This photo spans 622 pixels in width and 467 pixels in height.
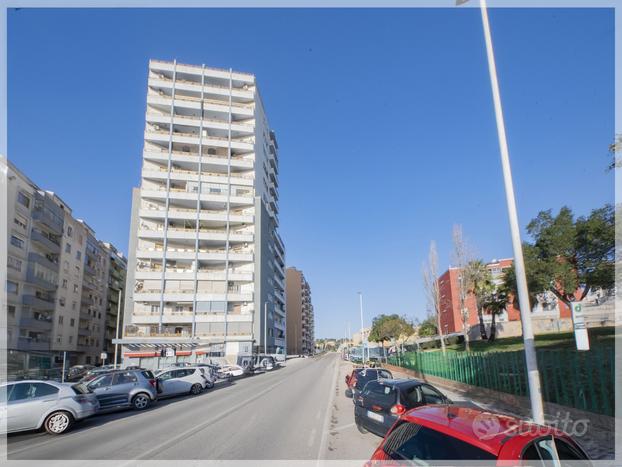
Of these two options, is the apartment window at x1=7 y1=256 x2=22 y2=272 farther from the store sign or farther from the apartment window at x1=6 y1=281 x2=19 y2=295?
the store sign

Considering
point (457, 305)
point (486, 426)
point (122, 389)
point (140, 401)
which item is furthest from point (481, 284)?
point (486, 426)

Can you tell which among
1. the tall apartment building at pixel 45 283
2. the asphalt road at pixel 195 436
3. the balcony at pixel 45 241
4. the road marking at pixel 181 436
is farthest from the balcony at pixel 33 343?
the road marking at pixel 181 436

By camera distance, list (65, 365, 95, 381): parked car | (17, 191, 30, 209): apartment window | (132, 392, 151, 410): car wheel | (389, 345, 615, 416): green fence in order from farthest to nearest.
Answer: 1. (17, 191, 30, 209): apartment window
2. (65, 365, 95, 381): parked car
3. (132, 392, 151, 410): car wheel
4. (389, 345, 615, 416): green fence

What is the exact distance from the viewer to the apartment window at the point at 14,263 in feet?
146

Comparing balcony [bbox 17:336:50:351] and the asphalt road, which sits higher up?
balcony [bbox 17:336:50:351]

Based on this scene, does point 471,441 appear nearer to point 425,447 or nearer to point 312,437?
point 425,447

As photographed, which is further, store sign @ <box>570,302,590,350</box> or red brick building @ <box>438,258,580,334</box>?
red brick building @ <box>438,258,580,334</box>

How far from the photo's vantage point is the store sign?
6293 millimetres

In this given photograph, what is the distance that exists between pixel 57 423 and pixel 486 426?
473 inches

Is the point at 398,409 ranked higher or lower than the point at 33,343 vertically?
lower

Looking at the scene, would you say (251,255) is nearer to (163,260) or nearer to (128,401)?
(163,260)

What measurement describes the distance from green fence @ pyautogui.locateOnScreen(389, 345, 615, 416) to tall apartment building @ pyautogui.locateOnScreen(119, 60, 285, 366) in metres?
43.2

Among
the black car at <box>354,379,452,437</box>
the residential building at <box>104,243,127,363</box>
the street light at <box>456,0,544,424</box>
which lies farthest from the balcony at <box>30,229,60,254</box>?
the street light at <box>456,0,544,424</box>

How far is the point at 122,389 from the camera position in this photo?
1641 centimetres
